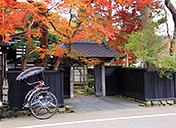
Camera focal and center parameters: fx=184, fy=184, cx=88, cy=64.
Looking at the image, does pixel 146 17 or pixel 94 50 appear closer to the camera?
pixel 146 17

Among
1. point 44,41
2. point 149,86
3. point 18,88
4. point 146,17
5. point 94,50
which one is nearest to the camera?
point 18,88

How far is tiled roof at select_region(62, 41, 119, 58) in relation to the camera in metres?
12.5

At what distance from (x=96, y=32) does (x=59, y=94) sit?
3.68m

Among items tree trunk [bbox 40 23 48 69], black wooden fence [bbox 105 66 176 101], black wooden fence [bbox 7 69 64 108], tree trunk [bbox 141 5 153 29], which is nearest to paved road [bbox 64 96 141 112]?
black wooden fence [bbox 105 66 176 101]

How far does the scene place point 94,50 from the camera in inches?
513

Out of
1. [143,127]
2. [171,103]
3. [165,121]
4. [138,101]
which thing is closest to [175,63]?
[171,103]

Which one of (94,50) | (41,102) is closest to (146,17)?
(94,50)

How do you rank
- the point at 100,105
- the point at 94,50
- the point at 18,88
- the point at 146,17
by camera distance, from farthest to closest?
the point at 94,50
the point at 146,17
the point at 100,105
the point at 18,88

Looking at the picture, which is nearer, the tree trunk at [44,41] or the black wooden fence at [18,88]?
the black wooden fence at [18,88]

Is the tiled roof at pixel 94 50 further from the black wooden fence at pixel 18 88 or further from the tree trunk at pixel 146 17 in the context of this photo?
the black wooden fence at pixel 18 88

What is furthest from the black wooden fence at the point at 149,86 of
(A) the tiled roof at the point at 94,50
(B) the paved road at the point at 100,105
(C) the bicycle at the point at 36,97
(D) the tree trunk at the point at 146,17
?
(C) the bicycle at the point at 36,97

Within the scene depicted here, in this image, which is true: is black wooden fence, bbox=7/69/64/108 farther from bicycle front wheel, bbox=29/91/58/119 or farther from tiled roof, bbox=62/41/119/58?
tiled roof, bbox=62/41/119/58

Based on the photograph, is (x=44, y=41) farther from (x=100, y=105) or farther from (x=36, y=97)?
(x=100, y=105)

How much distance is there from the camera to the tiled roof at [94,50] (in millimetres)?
12523
